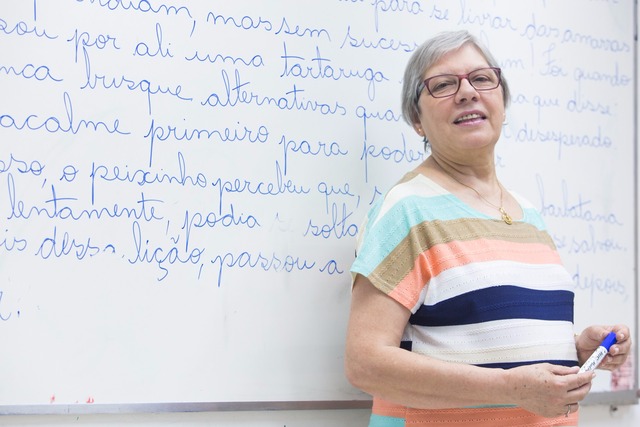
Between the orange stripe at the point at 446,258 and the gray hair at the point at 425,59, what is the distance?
0.84ft

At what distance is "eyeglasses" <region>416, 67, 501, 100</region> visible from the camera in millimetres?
1210

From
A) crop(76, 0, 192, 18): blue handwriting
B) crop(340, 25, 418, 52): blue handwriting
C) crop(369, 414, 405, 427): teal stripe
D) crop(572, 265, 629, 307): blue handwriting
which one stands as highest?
crop(76, 0, 192, 18): blue handwriting

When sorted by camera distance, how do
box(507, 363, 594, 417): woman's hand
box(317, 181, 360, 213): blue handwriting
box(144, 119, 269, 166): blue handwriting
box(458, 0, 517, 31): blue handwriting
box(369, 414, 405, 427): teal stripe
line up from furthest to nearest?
box(458, 0, 517, 31): blue handwriting, box(317, 181, 360, 213): blue handwriting, box(144, 119, 269, 166): blue handwriting, box(369, 414, 405, 427): teal stripe, box(507, 363, 594, 417): woman's hand

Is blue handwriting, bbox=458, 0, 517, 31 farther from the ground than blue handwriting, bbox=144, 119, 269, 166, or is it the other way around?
blue handwriting, bbox=458, 0, 517, 31

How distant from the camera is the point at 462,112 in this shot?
1204 millimetres

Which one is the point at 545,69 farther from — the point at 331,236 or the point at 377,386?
the point at 377,386

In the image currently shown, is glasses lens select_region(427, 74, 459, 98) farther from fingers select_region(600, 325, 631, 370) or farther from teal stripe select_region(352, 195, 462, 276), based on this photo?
fingers select_region(600, 325, 631, 370)

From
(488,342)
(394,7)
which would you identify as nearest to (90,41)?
(394,7)

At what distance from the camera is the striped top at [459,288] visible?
110cm

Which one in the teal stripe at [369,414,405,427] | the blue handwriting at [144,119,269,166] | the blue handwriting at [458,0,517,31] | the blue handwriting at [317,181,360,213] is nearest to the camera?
the teal stripe at [369,414,405,427]

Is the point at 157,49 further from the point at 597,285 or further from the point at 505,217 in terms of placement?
the point at 597,285

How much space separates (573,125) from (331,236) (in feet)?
1.87

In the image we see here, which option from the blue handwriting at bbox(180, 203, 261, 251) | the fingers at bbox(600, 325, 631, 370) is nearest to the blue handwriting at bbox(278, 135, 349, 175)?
the blue handwriting at bbox(180, 203, 261, 251)

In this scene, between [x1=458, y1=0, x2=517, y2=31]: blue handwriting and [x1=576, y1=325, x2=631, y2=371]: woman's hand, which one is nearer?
[x1=576, y1=325, x2=631, y2=371]: woman's hand
